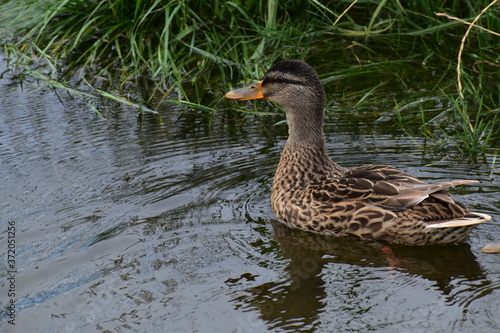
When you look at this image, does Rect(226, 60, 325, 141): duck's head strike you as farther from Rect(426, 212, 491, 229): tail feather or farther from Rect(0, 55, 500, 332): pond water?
Rect(426, 212, 491, 229): tail feather

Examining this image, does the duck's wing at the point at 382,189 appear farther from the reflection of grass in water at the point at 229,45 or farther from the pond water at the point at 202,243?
the reflection of grass in water at the point at 229,45

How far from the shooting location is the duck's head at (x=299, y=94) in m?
6.22

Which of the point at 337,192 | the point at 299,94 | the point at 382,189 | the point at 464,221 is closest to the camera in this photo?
the point at 464,221

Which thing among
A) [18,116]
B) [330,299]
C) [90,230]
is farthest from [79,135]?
[330,299]

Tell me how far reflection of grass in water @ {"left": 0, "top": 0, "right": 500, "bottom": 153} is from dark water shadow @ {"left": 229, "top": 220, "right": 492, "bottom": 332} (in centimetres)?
254

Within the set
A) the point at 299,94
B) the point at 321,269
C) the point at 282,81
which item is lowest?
the point at 321,269

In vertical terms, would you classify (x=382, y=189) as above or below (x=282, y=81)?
below

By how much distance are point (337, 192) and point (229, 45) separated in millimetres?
3157

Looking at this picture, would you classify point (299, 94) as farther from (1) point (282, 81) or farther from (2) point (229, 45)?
(2) point (229, 45)

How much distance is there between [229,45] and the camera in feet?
27.5


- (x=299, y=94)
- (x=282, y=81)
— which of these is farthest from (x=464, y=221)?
(x=282, y=81)

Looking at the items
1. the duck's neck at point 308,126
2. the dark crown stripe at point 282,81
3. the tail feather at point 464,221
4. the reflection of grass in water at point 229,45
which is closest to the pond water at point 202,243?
the tail feather at point 464,221

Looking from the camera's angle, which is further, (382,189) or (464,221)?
(382,189)

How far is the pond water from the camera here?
455 centimetres
